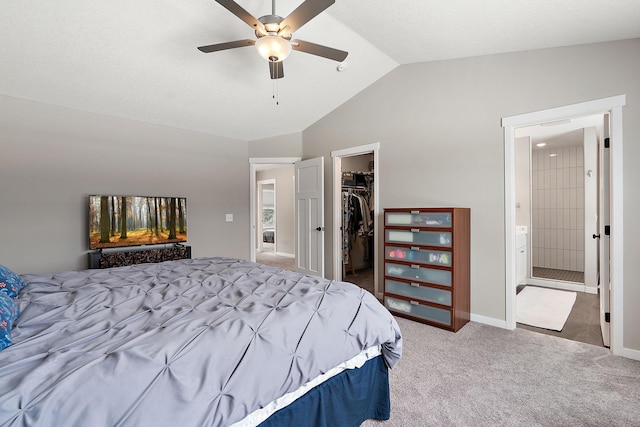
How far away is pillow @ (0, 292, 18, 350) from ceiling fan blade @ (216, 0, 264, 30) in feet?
5.96

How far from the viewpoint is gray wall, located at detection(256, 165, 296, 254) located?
7.19 metres

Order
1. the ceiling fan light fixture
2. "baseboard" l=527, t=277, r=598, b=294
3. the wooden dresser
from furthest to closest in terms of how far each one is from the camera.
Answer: "baseboard" l=527, t=277, r=598, b=294, the wooden dresser, the ceiling fan light fixture

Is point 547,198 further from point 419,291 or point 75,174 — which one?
point 75,174

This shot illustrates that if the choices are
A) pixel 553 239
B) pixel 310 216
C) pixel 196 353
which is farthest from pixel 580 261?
pixel 196 353

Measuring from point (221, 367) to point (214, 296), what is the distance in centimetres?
65

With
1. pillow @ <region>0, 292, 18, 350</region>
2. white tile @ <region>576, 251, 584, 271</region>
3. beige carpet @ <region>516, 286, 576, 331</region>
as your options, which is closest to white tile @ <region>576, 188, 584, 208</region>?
white tile @ <region>576, 251, 584, 271</region>

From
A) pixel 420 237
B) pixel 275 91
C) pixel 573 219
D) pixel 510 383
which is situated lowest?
Result: pixel 510 383

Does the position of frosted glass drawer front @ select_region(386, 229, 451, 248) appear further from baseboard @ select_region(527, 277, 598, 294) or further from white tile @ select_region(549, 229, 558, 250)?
white tile @ select_region(549, 229, 558, 250)

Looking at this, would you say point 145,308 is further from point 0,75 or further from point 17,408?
point 0,75

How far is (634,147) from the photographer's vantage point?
226cm

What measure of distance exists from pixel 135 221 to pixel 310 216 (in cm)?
235

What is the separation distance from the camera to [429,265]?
2994 millimetres

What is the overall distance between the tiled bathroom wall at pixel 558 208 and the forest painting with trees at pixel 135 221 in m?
→ 6.08

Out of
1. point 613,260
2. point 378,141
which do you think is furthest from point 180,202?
point 613,260
